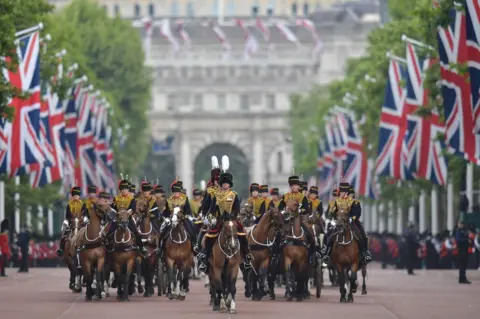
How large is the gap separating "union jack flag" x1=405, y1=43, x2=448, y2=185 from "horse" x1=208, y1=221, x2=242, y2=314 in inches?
1325

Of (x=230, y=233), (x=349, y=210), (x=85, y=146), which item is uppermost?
(x=85, y=146)

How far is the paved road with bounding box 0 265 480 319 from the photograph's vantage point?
133ft

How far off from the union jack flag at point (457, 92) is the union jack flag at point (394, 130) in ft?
54.4

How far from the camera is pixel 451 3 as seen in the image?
211ft

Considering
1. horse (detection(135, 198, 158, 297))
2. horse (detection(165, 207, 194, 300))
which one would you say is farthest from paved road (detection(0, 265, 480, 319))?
horse (detection(165, 207, 194, 300))

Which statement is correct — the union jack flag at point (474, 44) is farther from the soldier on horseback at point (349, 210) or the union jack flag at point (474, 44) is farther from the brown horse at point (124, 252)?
the brown horse at point (124, 252)

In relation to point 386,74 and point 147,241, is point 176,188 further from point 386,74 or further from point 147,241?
point 386,74

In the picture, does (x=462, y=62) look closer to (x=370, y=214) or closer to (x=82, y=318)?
(x=82, y=318)

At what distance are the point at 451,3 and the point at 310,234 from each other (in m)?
19.0

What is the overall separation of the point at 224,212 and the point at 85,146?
54.2 metres

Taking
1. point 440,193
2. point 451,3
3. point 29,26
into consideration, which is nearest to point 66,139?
point 29,26

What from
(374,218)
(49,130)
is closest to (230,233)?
(49,130)

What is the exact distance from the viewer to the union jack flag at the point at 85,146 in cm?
9375

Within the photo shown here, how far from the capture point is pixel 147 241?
1930 inches
